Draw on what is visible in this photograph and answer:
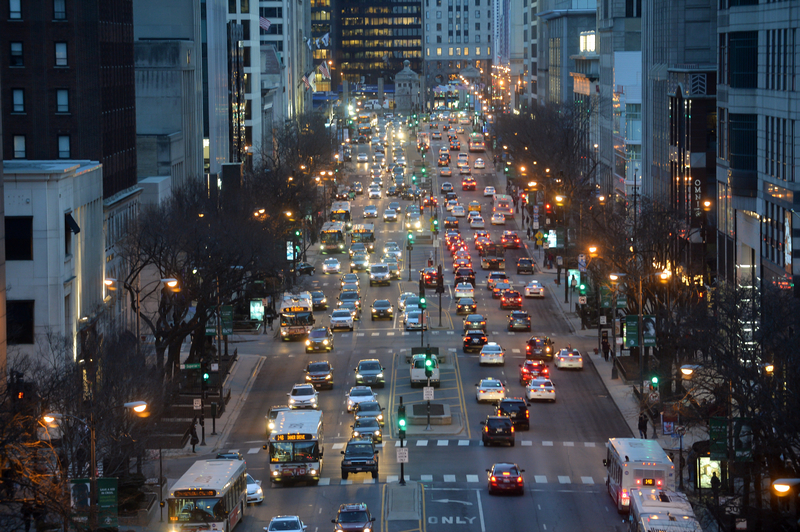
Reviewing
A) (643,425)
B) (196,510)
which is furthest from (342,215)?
(196,510)

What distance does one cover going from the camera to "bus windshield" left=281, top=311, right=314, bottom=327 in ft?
296

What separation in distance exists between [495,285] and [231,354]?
2762 centimetres

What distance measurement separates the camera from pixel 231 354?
277 feet

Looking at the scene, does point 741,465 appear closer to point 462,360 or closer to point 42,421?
point 42,421

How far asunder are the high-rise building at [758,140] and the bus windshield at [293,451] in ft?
80.8

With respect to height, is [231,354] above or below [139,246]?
below

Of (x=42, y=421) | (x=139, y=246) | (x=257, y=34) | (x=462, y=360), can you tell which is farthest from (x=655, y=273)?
(x=257, y=34)

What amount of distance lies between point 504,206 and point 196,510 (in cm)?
11715

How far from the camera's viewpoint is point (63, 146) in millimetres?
86375

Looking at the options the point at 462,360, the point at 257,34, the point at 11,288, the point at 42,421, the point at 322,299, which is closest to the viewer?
the point at 42,421

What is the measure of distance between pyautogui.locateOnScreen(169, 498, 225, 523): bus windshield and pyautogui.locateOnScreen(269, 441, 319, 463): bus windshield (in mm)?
9099

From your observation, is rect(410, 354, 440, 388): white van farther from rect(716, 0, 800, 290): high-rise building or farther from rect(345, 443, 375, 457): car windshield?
rect(345, 443, 375, 457): car windshield

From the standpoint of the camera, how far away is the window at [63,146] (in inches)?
3396

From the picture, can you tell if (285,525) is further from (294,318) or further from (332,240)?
(332,240)
